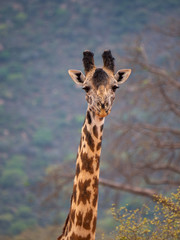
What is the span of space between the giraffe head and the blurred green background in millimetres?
31505

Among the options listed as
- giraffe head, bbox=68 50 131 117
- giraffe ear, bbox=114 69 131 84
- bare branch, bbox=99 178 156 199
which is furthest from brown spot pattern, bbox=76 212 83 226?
bare branch, bbox=99 178 156 199

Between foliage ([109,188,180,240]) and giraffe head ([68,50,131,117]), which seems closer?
giraffe head ([68,50,131,117])

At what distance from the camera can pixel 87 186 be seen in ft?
13.5

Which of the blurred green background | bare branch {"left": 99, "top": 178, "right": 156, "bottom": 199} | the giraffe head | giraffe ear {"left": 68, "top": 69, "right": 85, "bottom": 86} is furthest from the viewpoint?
the blurred green background

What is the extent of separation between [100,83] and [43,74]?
54804 millimetres

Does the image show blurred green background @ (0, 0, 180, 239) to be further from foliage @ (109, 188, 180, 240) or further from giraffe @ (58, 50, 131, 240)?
giraffe @ (58, 50, 131, 240)

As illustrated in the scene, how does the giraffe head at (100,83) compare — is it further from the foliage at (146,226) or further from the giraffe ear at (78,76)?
the foliage at (146,226)

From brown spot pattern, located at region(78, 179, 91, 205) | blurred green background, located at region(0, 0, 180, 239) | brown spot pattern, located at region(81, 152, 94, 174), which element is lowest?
brown spot pattern, located at region(78, 179, 91, 205)

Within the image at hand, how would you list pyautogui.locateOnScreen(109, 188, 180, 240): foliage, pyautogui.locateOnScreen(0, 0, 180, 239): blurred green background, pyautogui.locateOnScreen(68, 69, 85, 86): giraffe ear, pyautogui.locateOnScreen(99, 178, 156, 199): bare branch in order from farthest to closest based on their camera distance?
pyautogui.locateOnScreen(0, 0, 180, 239): blurred green background, pyautogui.locateOnScreen(99, 178, 156, 199): bare branch, pyautogui.locateOnScreen(68, 69, 85, 86): giraffe ear, pyautogui.locateOnScreen(109, 188, 180, 240): foliage

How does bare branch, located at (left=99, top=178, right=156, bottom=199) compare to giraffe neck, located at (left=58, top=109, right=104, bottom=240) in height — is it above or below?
above

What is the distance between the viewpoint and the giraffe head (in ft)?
12.9

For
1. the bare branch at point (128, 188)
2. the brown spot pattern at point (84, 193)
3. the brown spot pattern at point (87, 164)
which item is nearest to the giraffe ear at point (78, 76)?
the brown spot pattern at point (87, 164)

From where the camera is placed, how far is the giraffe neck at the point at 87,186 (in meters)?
4.08

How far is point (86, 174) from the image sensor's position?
4.13 meters
